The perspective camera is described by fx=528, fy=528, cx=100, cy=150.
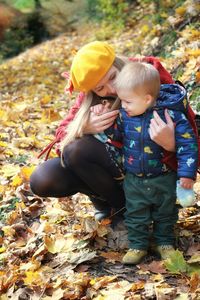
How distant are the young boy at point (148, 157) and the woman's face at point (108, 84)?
0.15m

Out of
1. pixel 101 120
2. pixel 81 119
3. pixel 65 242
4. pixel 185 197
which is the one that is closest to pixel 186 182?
pixel 185 197

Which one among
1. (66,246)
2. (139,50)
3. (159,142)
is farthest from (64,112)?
(159,142)

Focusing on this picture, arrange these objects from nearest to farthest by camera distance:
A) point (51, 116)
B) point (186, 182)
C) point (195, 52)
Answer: point (186, 182), point (195, 52), point (51, 116)

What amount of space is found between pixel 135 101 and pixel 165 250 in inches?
33.0

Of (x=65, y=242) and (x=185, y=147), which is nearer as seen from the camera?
(x=185, y=147)

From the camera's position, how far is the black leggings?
117 inches

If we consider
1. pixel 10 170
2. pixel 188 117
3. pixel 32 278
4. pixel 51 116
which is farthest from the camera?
pixel 51 116

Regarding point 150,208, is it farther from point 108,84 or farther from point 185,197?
point 108,84

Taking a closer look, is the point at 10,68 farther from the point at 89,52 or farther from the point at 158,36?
the point at 89,52

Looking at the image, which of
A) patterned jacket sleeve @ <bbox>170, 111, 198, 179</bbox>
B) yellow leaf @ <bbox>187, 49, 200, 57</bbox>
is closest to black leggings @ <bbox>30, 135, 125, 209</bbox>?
patterned jacket sleeve @ <bbox>170, 111, 198, 179</bbox>

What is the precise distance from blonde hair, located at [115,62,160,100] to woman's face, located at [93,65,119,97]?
187mm

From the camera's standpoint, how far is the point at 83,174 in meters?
3.02

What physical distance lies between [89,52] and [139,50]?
5092 millimetres

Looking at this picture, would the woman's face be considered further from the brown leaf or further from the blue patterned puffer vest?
the brown leaf
